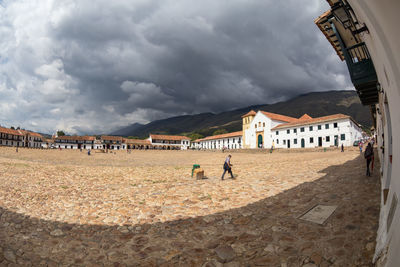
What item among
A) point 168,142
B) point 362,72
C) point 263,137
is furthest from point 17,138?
point 362,72

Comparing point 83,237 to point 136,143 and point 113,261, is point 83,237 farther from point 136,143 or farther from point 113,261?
point 136,143

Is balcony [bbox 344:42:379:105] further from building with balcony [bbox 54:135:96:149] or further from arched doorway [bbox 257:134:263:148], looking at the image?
building with balcony [bbox 54:135:96:149]

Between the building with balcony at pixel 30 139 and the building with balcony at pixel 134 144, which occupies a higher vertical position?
the building with balcony at pixel 30 139

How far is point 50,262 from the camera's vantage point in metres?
4.16

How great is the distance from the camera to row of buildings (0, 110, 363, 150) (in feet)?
132

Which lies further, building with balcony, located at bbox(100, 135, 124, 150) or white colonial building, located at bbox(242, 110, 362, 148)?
building with balcony, located at bbox(100, 135, 124, 150)

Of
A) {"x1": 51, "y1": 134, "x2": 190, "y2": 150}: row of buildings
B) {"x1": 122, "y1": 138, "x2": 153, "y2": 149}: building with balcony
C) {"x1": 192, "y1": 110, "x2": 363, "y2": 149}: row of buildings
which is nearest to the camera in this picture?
{"x1": 192, "y1": 110, "x2": 363, "y2": 149}: row of buildings

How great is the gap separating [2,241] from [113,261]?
3013mm

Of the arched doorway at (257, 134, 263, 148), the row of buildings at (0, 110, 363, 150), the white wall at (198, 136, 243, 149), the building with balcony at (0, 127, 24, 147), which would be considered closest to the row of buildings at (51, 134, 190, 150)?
the row of buildings at (0, 110, 363, 150)

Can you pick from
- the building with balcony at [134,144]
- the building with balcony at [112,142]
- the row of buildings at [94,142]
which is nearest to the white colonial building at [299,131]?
the row of buildings at [94,142]

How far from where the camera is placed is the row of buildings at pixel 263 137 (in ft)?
132

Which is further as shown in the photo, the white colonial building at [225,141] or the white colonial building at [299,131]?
the white colonial building at [225,141]

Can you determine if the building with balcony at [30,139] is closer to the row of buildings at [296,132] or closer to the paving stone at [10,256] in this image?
the row of buildings at [296,132]

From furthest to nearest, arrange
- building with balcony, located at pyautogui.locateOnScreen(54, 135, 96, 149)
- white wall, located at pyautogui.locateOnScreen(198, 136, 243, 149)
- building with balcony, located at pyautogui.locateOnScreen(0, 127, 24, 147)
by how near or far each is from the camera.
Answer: building with balcony, located at pyautogui.locateOnScreen(54, 135, 96, 149), building with balcony, located at pyautogui.locateOnScreen(0, 127, 24, 147), white wall, located at pyautogui.locateOnScreen(198, 136, 243, 149)
